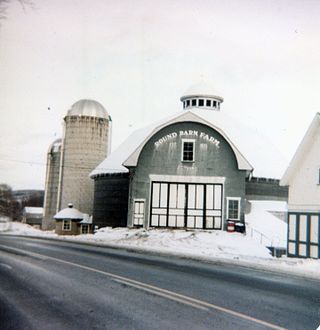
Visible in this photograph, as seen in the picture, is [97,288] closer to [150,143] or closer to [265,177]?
[150,143]

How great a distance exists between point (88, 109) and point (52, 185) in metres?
9.03

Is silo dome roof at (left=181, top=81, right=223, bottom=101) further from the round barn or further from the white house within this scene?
the white house

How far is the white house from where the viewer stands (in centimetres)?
1994

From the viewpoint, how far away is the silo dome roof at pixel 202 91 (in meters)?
40.6

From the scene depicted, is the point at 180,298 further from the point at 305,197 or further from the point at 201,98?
the point at 201,98

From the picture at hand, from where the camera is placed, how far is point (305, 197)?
814 inches

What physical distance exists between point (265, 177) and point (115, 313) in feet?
91.2

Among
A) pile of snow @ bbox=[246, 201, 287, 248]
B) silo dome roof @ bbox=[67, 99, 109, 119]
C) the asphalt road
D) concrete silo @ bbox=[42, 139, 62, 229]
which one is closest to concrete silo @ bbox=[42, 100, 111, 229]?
silo dome roof @ bbox=[67, 99, 109, 119]

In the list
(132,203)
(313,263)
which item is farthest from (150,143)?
(313,263)

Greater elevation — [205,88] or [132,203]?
[205,88]

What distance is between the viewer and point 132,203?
29.7 meters

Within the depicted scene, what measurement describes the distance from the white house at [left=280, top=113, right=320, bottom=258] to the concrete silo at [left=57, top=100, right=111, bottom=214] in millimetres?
25475

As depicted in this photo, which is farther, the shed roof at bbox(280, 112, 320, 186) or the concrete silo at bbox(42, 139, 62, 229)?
the concrete silo at bbox(42, 139, 62, 229)

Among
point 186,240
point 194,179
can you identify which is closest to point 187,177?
point 194,179
